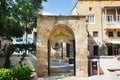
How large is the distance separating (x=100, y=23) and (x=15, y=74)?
23.5 metres

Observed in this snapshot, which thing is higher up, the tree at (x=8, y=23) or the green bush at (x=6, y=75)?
the tree at (x=8, y=23)

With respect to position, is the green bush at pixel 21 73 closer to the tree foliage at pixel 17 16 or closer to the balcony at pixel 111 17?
the tree foliage at pixel 17 16

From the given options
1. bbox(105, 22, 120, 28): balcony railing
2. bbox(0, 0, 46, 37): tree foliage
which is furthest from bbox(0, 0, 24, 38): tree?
bbox(105, 22, 120, 28): balcony railing

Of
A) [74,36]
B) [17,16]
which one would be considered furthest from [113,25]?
[17,16]

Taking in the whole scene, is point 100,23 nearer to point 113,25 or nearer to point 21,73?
point 113,25

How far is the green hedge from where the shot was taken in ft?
54.8

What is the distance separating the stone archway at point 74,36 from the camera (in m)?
22.8

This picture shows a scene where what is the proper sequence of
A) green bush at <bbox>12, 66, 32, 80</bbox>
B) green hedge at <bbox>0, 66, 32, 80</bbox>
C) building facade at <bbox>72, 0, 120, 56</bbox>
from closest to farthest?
green hedge at <bbox>0, 66, 32, 80</bbox> → green bush at <bbox>12, 66, 32, 80</bbox> → building facade at <bbox>72, 0, 120, 56</bbox>

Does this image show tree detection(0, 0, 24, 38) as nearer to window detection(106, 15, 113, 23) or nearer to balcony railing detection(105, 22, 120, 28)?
balcony railing detection(105, 22, 120, 28)

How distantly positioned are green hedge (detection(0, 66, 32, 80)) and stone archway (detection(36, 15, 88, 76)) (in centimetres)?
324

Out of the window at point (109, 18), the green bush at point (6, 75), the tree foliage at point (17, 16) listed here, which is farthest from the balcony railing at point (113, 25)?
the green bush at point (6, 75)

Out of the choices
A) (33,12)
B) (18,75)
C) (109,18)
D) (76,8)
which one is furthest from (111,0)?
Answer: (18,75)

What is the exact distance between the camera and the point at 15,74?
1802 cm

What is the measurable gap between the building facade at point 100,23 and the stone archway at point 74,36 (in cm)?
1617
